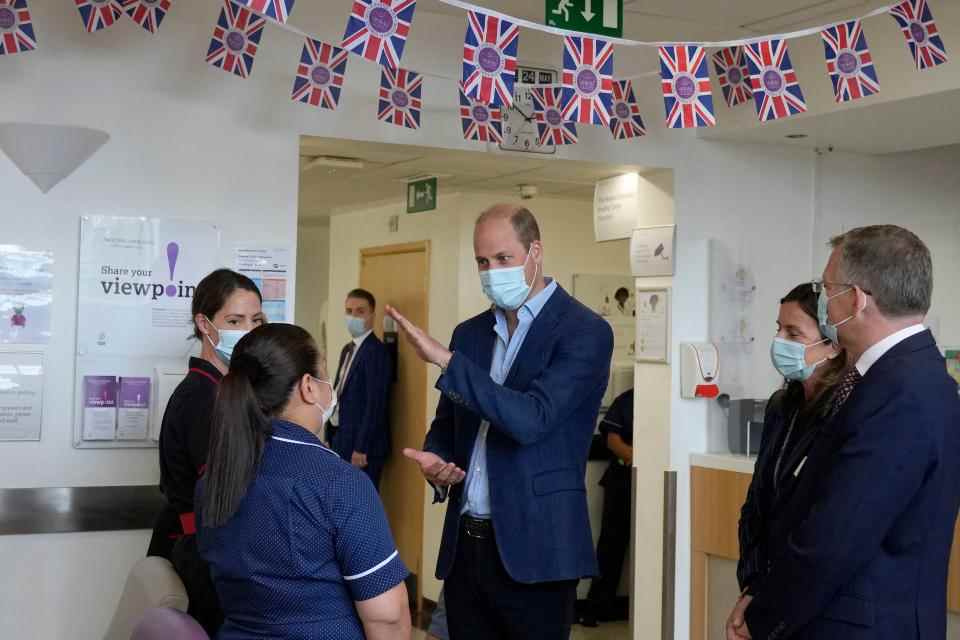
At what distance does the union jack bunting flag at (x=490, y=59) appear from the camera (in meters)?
3.18

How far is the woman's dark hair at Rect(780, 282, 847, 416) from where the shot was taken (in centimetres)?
253

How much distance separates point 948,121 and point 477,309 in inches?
106

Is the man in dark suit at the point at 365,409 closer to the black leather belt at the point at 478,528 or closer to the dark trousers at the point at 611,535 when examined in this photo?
the dark trousers at the point at 611,535

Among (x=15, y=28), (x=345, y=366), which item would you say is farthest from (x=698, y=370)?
(x=15, y=28)

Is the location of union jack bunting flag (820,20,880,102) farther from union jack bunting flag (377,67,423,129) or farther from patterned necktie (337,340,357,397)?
patterned necktie (337,340,357,397)

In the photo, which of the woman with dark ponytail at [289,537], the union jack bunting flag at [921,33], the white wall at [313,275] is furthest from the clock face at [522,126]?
the white wall at [313,275]

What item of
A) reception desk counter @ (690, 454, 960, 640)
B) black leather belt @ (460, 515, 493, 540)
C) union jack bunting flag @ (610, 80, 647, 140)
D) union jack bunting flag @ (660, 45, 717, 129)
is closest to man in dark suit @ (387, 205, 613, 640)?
black leather belt @ (460, 515, 493, 540)

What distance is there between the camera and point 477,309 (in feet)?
20.0

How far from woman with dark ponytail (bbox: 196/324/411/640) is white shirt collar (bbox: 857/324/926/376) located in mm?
959

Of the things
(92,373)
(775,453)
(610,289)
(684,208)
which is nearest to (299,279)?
(610,289)

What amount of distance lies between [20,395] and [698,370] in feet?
8.42

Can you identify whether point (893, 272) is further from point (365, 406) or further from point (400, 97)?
point (365, 406)

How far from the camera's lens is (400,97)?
151 inches

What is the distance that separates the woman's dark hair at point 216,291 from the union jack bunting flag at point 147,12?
846 millimetres
